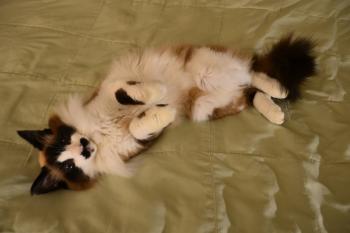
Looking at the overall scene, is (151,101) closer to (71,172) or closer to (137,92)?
(137,92)

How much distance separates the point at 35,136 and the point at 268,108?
0.83m

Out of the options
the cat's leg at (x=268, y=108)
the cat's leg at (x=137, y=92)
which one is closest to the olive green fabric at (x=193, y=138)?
the cat's leg at (x=268, y=108)

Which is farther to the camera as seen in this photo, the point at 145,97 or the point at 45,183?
the point at 145,97

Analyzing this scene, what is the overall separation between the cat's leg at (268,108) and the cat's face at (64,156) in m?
0.64

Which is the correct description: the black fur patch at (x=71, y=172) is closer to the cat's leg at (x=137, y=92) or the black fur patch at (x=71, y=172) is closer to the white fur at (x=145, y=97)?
the white fur at (x=145, y=97)

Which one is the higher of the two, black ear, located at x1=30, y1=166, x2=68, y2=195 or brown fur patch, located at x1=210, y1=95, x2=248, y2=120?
brown fur patch, located at x1=210, y1=95, x2=248, y2=120

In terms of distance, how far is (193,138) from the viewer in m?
1.26

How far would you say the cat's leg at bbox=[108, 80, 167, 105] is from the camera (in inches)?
50.1

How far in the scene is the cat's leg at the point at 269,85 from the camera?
1329 millimetres

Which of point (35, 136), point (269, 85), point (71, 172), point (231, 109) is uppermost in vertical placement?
point (269, 85)

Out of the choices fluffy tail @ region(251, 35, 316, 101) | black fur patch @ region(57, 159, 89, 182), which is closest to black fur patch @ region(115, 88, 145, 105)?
black fur patch @ region(57, 159, 89, 182)

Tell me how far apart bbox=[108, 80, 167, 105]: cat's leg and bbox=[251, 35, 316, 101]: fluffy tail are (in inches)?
16.0

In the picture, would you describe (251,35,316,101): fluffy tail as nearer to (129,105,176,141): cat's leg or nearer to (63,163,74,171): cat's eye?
(129,105,176,141): cat's leg

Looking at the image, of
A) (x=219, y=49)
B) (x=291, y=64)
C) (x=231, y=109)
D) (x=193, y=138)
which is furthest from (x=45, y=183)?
(x=291, y=64)
